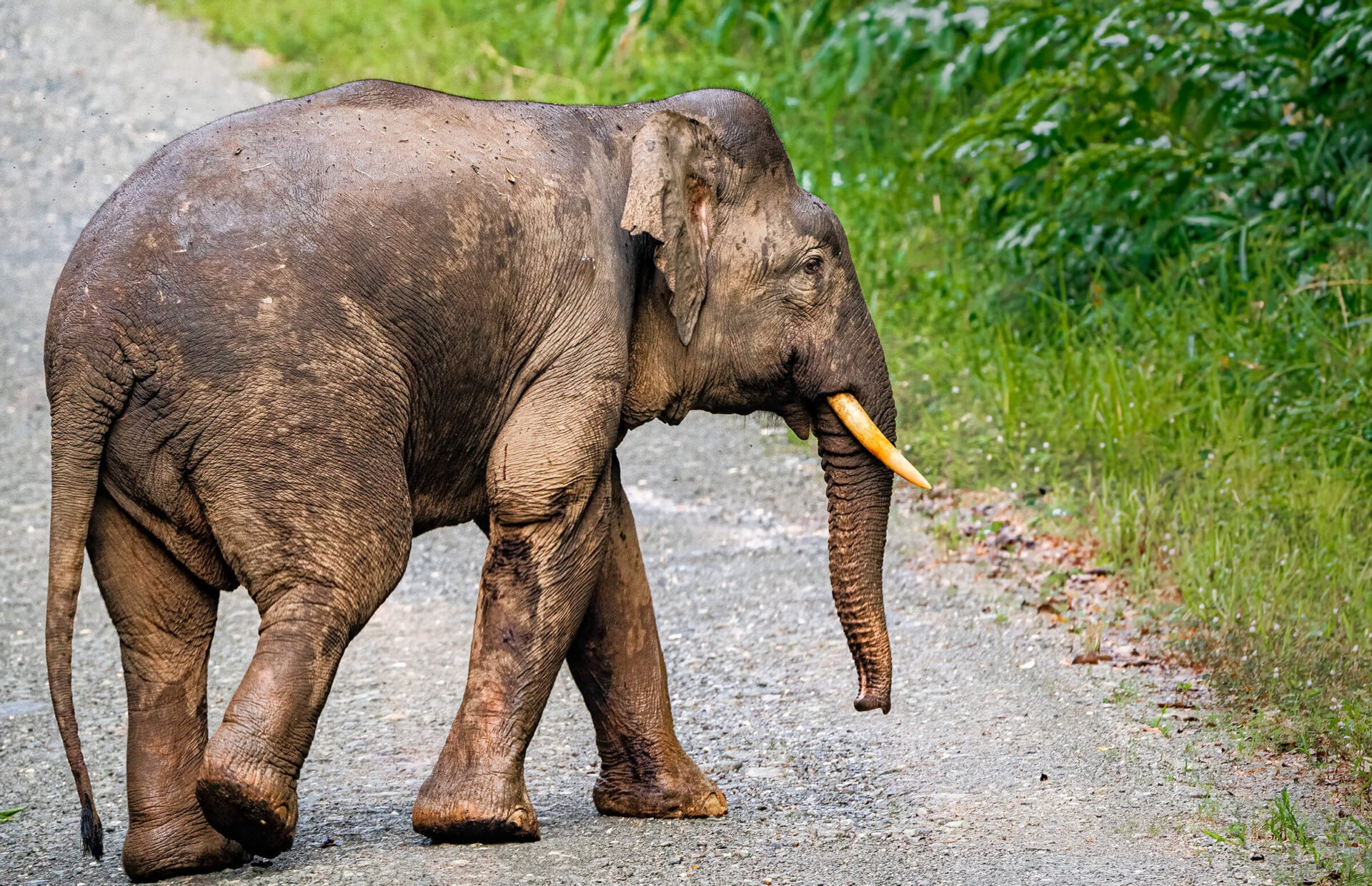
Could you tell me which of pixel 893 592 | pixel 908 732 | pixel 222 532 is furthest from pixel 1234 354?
pixel 222 532

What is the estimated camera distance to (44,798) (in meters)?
5.47

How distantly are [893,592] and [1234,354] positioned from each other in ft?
7.17

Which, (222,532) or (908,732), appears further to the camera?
(908,732)

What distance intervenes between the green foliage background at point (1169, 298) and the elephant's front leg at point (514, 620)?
8.12 ft

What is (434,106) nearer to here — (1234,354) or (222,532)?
(222,532)

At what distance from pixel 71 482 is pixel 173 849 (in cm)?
104

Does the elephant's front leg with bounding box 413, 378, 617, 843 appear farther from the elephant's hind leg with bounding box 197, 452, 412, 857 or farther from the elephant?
the elephant's hind leg with bounding box 197, 452, 412, 857

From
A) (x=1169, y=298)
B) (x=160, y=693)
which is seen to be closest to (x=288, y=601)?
(x=160, y=693)

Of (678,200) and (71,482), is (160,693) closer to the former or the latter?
(71,482)

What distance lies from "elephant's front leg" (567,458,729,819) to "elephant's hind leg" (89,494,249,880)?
1.14m

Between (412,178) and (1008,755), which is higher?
(412,178)

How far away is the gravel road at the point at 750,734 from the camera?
454 centimetres

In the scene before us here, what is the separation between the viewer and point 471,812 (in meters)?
4.51

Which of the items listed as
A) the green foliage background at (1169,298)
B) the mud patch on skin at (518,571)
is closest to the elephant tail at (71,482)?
the mud patch on skin at (518,571)
